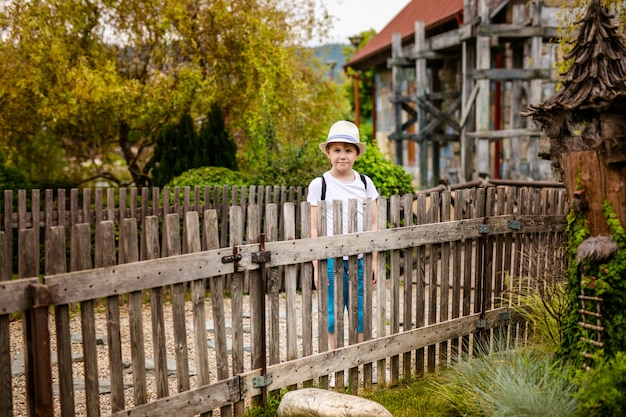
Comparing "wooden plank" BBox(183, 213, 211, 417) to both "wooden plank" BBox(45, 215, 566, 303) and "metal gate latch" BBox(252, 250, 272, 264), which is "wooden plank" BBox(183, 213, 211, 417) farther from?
"metal gate latch" BBox(252, 250, 272, 264)

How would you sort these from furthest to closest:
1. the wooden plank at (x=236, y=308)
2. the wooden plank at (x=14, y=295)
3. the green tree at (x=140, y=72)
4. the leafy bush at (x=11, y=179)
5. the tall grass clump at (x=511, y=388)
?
the green tree at (x=140, y=72)
the leafy bush at (x=11, y=179)
the wooden plank at (x=236, y=308)
the tall grass clump at (x=511, y=388)
the wooden plank at (x=14, y=295)

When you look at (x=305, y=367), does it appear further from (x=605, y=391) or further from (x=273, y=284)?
(x=605, y=391)

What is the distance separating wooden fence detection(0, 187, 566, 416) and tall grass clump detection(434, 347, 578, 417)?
71cm

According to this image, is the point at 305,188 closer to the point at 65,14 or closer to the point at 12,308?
the point at 12,308

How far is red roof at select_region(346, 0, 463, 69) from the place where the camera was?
48.0 feet

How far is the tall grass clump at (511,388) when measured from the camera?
12.3 ft

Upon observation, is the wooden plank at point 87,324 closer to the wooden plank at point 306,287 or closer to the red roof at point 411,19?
the wooden plank at point 306,287

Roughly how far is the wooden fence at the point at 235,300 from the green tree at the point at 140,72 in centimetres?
545

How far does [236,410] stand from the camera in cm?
418

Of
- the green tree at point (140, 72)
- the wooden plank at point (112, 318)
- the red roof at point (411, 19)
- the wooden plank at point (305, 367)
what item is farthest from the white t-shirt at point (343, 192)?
Answer: the red roof at point (411, 19)

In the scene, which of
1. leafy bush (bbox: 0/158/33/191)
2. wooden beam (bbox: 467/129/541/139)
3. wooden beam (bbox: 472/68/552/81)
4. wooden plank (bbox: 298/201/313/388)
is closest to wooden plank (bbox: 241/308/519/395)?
wooden plank (bbox: 298/201/313/388)

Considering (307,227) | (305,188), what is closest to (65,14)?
(305,188)

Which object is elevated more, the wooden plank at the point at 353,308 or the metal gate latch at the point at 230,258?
the metal gate latch at the point at 230,258

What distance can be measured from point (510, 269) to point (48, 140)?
10316 millimetres
